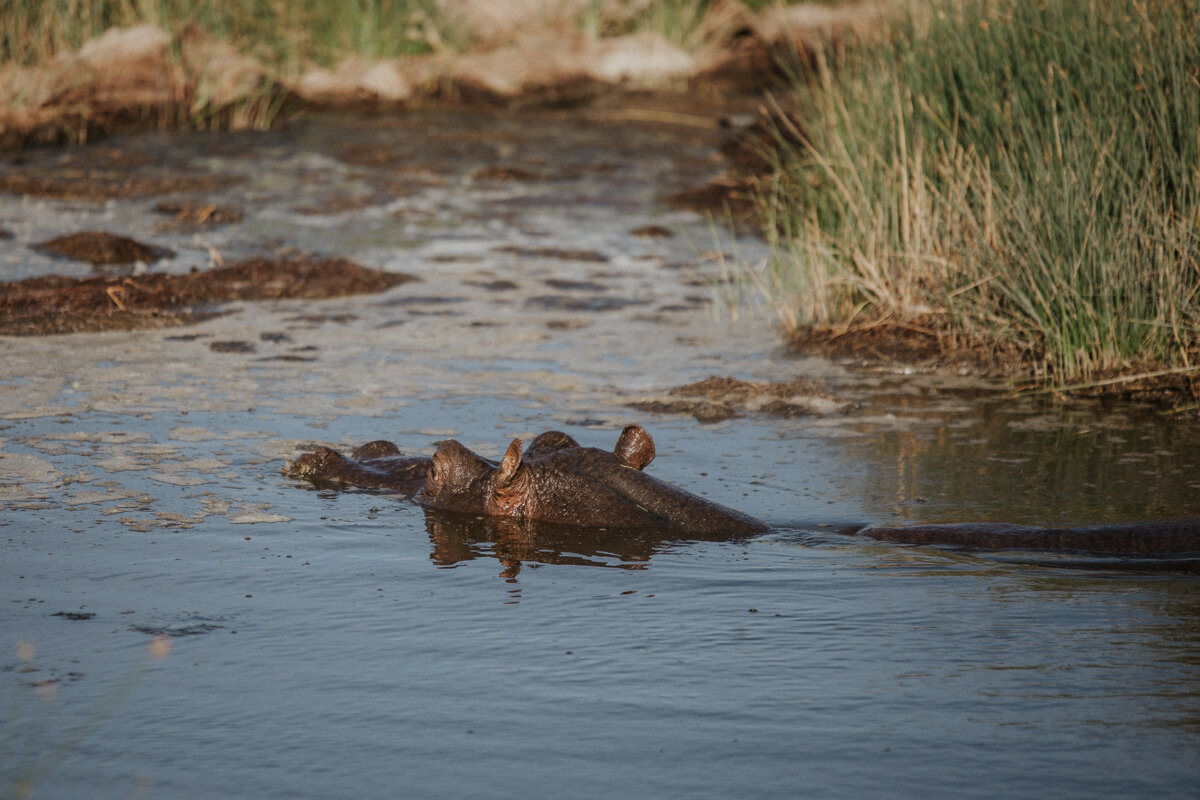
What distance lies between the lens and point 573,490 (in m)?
4.70

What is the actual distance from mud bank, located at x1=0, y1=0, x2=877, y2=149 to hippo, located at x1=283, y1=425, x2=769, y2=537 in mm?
9686

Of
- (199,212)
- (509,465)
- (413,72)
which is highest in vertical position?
(413,72)

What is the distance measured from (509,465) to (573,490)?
0.77 feet

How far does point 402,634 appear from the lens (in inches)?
143

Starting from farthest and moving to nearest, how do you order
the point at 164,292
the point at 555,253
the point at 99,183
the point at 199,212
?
the point at 99,183 → the point at 199,212 → the point at 555,253 → the point at 164,292

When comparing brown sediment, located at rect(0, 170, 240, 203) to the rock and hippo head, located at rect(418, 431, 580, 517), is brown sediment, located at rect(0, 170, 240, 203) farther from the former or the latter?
hippo head, located at rect(418, 431, 580, 517)

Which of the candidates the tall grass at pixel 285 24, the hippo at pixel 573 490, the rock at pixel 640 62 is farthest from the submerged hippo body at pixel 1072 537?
the rock at pixel 640 62

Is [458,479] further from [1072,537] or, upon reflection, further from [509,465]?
[1072,537]

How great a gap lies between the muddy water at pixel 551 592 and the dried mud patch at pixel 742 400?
2.6 inches

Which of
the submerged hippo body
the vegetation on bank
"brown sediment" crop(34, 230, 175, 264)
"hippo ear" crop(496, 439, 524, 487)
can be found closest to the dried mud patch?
"hippo ear" crop(496, 439, 524, 487)

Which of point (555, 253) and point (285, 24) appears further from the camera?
point (285, 24)

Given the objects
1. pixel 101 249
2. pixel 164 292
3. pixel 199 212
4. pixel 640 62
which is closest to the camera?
pixel 164 292

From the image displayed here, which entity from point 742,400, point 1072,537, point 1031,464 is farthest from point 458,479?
point 1031,464

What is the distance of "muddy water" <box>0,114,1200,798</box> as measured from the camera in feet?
9.53
